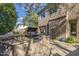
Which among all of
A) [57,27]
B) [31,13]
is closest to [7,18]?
[31,13]

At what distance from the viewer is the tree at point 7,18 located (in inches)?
88.6

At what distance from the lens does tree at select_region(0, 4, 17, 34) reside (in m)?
2.25

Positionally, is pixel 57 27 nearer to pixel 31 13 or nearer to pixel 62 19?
pixel 62 19

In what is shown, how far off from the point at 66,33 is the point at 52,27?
233mm

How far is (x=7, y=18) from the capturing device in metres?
2.27

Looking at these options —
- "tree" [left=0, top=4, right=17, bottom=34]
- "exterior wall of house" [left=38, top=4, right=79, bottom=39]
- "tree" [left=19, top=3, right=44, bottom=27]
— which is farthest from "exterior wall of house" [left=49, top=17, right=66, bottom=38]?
"tree" [left=0, top=4, right=17, bottom=34]

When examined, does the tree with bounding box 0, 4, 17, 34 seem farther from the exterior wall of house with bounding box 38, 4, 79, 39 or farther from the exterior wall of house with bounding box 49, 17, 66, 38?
the exterior wall of house with bounding box 49, 17, 66, 38

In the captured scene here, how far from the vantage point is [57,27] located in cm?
230

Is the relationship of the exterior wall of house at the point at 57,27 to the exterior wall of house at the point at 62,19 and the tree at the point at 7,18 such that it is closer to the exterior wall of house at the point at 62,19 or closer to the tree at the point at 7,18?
the exterior wall of house at the point at 62,19

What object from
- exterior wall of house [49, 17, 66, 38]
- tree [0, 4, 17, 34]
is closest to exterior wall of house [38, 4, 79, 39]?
exterior wall of house [49, 17, 66, 38]

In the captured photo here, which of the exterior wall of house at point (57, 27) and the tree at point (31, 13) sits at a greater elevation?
the tree at point (31, 13)

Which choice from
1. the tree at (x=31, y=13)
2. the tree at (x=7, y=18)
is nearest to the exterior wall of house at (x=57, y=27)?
the tree at (x=31, y=13)

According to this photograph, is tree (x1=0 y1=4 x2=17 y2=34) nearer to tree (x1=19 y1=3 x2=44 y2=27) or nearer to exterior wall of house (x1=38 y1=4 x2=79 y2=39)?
tree (x1=19 y1=3 x2=44 y2=27)

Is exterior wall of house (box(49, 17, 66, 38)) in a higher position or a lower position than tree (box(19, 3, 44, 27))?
lower
